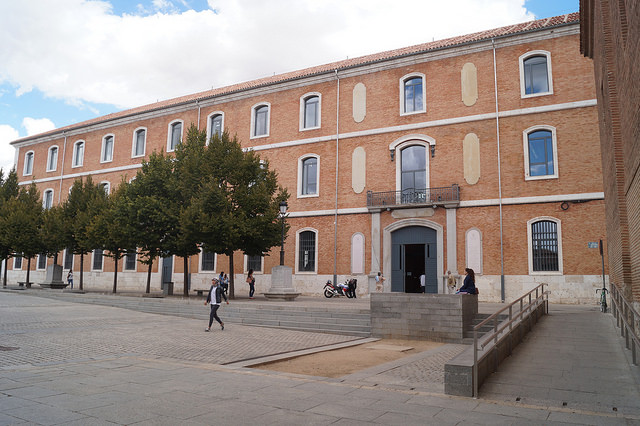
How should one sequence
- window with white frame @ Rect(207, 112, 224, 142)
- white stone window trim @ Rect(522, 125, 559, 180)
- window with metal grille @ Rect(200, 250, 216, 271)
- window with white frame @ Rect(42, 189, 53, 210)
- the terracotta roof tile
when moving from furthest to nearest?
window with white frame @ Rect(42, 189, 53, 210) → window with white frame @ Rect(207, 112, 224, 142) → window with metal grille @ Rect(200, 250, 216, 271) → the terracotta roof tile → white stone window trim @ Rect(522, 125, 559, 180)

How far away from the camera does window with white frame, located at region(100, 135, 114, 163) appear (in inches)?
1455

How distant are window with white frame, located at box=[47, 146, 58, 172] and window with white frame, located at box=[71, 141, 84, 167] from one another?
261 cm

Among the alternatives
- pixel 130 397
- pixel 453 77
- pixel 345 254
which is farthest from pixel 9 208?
pixel 130 397

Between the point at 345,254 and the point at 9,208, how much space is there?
77.5ft

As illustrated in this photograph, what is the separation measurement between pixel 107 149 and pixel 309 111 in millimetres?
18377

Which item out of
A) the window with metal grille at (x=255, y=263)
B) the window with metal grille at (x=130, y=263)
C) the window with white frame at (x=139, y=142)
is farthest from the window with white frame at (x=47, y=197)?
the window with metal grille at (x=255, y=263)

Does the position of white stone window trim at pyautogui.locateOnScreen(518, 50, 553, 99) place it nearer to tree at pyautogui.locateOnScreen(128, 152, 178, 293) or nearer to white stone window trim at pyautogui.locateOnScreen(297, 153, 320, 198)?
white stone window trim at pyautogui.locateOnScreen(297, 153, 320, 198)

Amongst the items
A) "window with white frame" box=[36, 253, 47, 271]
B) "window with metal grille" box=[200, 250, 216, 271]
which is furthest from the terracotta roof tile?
"window with white frame" box=[36, 253, 47, 271]

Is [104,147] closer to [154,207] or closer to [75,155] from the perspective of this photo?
[75,155]

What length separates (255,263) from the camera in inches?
1115

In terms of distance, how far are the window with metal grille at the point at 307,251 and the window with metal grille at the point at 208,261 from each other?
634cm

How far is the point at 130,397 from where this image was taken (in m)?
6.16

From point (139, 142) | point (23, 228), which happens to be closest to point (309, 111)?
point (139, 142)

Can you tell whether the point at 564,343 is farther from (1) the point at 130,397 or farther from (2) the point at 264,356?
(1) the point at 130,397
